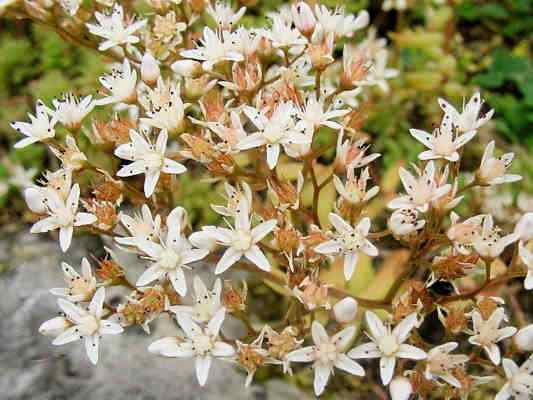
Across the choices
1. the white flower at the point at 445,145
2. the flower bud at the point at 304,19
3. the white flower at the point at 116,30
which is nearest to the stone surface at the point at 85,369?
the white flower at the point at 116,30

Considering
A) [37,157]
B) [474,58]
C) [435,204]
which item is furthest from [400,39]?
[37,157]

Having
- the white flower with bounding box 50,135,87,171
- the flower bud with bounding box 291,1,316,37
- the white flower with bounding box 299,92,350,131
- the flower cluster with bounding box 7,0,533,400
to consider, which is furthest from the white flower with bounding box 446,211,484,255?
the white flower with bounding box 50,135,87,171

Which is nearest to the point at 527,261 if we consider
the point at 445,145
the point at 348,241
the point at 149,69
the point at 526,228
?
the point at 526,228

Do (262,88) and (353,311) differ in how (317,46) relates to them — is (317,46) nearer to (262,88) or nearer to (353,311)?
(262,88)

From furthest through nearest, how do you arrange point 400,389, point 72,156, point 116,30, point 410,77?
point 410,77
point 116,30
point 72,156
point 400,389

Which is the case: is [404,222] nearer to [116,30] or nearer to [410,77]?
[116,30]

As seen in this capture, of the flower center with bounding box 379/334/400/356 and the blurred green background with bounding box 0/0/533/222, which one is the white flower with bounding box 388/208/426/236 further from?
the blurred green background with bounding box 0/0/533/222

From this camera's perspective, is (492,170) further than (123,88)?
No
